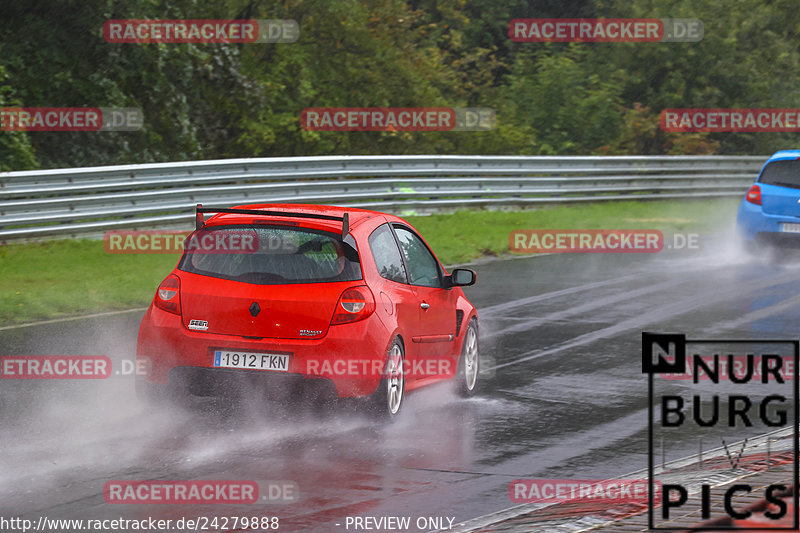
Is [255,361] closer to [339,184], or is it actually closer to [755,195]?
[755,195]

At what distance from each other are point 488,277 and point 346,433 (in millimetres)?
9169

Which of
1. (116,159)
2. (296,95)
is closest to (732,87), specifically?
(296,95)

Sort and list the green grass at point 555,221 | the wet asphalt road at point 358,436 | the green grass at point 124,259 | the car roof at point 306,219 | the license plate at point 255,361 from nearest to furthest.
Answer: the wet asphalt road at point 358,436, the license plate at point 255,361, the car roof at point 306,219, the green grass at point 124,259, the green grass at point 555,221

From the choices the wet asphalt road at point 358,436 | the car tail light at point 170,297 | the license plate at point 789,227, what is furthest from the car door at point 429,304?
the license plate at point 789,227

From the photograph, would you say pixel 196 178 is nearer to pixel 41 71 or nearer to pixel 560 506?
pixel 41 71

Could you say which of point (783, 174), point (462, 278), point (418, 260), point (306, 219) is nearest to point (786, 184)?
point (783, 174)

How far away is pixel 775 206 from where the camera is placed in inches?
746

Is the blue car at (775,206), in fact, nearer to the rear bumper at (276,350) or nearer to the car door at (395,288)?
the car door at (395,288)

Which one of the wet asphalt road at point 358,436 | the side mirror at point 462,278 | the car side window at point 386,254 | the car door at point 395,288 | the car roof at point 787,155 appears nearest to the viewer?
the wet asphalt road at point 358,436

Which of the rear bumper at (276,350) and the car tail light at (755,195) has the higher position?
the car tail light at (755,195)

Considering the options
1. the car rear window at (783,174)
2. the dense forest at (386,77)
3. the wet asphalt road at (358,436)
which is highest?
the dense forest at (386,77)

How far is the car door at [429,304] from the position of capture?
30.9 ft

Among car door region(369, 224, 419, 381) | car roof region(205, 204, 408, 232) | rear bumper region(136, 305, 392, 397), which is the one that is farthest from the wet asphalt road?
car roof region(205, 204, 408, 232)

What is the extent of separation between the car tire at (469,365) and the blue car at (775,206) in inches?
380
